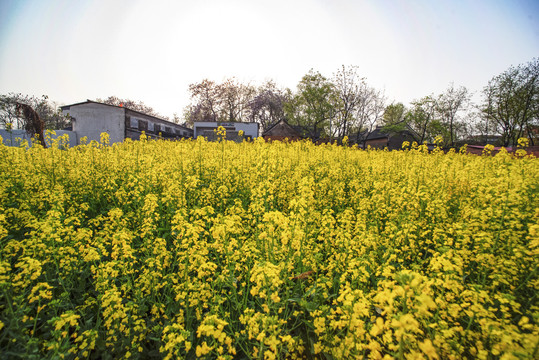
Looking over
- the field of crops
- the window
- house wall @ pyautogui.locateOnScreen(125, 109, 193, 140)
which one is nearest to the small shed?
house wall @ pyautogui.locateOnScreen(125, 109, 193, 140)

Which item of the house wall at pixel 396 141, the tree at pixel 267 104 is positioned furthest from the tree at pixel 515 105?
the tree at pixel 267 104

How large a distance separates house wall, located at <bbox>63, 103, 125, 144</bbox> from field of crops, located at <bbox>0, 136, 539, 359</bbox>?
23.6m

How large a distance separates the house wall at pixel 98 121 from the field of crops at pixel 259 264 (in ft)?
A: 77.5

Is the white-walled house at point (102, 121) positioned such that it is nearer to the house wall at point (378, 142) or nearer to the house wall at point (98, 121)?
the house wall at point (98, 121)

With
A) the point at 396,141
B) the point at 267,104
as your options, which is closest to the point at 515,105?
the point at 396,141

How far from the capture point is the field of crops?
198cm

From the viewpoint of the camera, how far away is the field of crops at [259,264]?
1.98 metres

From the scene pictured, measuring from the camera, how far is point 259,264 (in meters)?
2.25

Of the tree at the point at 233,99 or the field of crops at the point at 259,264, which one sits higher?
the tree at the point at 233,99

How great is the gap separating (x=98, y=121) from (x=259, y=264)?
33696 mm

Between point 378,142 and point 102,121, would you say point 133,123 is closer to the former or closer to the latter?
point 102,121

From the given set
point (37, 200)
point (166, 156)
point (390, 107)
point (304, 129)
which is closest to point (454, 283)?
point (37, 200)

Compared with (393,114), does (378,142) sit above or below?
below

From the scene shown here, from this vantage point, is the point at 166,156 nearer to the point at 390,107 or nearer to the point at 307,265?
the point at 307,265
